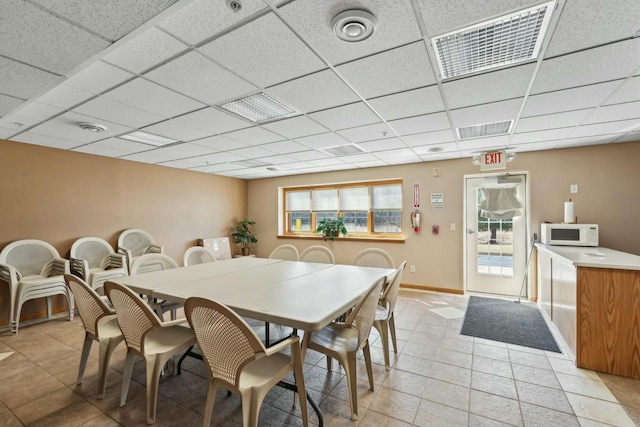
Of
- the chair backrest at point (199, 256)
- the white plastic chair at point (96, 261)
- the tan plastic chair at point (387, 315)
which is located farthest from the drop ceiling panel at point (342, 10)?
the white plastic chair at point (96, 261)

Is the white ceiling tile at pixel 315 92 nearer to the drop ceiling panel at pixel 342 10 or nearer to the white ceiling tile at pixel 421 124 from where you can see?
the drop ceiling panel at pixel 342 10

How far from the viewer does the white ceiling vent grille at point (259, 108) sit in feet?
8.10

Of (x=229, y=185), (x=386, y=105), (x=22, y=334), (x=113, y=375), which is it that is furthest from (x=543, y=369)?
(x=229, y=185)

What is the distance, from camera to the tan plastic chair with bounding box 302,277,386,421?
1.84 metres

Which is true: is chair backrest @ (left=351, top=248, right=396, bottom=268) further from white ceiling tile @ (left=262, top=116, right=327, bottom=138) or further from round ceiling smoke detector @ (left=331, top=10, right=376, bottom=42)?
round ceiling smoke detector @ (left=331, top=10, right=376, bottom=42)

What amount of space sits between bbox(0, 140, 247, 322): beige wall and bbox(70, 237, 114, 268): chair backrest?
0.14m

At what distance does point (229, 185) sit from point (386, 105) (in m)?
5.10

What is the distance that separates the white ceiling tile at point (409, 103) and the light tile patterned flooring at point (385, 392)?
2.37 metres

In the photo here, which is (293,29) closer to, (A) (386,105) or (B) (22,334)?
(A) (386,105)

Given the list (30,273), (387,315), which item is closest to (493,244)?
(387,315)

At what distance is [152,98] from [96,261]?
3.30 metres

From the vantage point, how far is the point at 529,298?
441 centimetres

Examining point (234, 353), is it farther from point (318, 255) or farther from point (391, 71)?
point (318, 255)

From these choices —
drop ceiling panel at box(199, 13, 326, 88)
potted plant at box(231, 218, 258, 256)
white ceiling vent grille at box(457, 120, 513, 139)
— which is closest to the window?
potted plant at box(231, 218, 258, 256)
